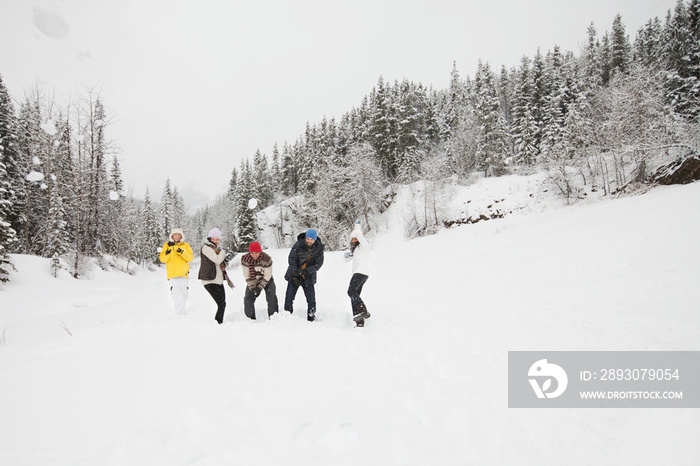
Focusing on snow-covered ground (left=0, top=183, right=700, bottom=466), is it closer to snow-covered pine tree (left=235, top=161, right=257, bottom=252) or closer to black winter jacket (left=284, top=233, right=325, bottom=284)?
black winter jacket (left=284, top=233, right=325, bottom=284)

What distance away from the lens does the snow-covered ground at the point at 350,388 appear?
7.12ft

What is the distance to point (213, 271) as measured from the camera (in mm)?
6113

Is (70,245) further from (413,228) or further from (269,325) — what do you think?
(413,228)

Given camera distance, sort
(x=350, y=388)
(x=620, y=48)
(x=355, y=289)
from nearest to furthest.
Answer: (x=350, y=388) → (x=355, y=289) → (x=620, y=48)

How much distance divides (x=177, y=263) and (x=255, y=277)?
1.58 m

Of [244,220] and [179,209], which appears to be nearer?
[244,220]

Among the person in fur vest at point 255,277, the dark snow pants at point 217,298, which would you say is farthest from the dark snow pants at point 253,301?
the dark snow pants at point 217,298

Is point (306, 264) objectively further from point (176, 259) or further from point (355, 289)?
point (176, 259)

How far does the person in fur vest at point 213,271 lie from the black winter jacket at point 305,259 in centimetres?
139

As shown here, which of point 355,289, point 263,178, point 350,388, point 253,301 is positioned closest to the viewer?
point 350,388

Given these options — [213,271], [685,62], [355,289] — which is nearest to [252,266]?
[213,271]

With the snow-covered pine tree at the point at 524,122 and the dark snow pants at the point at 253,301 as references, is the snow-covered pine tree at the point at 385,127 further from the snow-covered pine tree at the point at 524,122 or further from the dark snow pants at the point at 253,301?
the dark snow pants at the point at 253,301

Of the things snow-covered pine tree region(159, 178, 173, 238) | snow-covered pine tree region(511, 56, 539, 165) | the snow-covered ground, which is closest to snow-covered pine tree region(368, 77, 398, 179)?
snow-covered pine tree region(511, 56, 539, 165)

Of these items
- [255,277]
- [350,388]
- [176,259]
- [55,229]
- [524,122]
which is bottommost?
[350,388]
